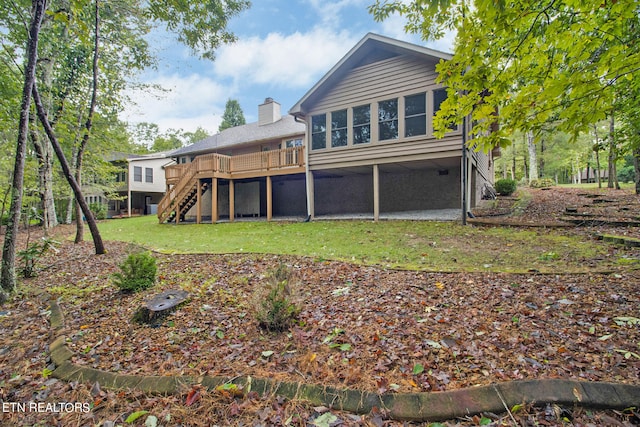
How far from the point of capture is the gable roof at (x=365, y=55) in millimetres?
9297

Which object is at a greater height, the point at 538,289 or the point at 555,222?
the point at 555,222

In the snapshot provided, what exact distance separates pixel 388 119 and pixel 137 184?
78.4 ft

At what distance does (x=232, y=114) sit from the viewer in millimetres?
42875

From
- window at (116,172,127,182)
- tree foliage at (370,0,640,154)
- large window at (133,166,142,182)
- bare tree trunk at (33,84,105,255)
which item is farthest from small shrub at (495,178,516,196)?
window at (116,172,127,182)

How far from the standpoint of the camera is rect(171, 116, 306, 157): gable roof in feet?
53.7

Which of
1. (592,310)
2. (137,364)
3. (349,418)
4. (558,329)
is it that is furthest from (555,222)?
(137,364)

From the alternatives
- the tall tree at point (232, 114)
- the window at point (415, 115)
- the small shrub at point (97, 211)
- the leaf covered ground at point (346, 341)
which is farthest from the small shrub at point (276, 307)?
the tall tree at point (232, 114)

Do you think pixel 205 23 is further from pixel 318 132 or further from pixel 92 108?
pixel 318 132

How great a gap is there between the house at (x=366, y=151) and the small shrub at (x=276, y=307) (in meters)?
6.19

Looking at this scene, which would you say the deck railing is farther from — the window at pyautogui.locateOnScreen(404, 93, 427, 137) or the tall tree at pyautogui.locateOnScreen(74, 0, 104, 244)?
the tall tree at pyautogui.locateOnScreen(74, 0, 104, 244)

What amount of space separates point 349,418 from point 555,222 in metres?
8.38

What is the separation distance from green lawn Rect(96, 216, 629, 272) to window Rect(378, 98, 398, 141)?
10.7 feet

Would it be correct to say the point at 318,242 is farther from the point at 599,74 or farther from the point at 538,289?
the point at 599,74

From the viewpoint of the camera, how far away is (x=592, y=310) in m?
2.90
